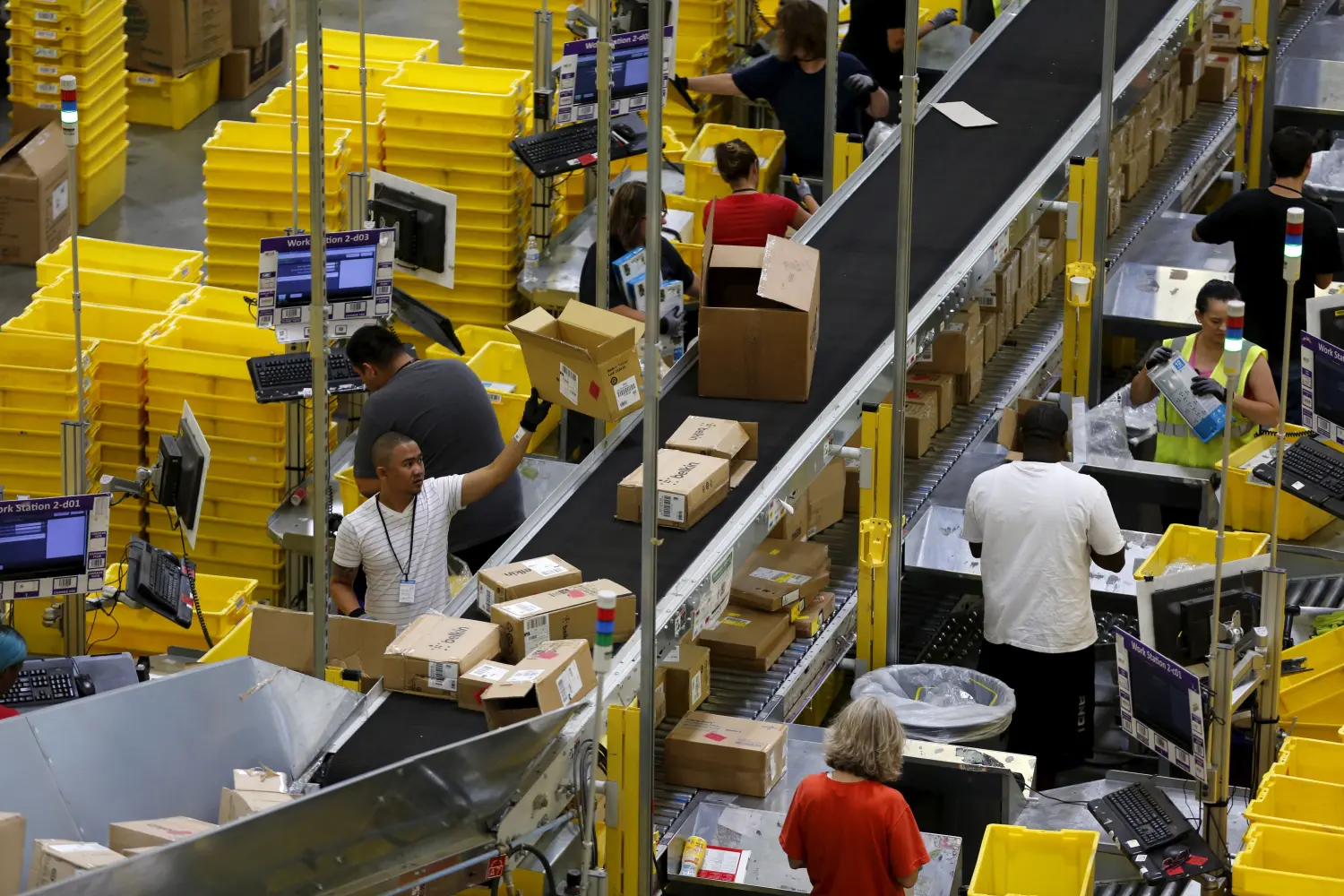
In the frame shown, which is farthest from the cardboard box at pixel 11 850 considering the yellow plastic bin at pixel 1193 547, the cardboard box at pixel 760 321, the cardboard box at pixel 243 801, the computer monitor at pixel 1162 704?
the yellow plastic bin at pixel 1193 547

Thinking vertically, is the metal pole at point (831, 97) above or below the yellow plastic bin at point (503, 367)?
above

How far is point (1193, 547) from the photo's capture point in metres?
7.42

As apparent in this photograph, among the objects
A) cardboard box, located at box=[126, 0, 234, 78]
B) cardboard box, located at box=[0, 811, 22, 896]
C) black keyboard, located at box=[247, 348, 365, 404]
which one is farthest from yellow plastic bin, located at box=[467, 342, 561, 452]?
cardboard box, located at box=[126, 0, 234, 78]

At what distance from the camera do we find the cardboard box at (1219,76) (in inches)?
456

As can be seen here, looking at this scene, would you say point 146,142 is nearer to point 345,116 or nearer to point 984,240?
point 345,116

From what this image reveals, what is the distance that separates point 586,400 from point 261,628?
123cm

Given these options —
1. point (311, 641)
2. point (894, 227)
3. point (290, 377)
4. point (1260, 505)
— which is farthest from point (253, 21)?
point (311, 641)

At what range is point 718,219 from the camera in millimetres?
8305

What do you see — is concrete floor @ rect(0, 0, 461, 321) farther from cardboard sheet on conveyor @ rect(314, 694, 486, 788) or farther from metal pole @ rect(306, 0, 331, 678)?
cardboard sheet on conveyor @ rect(314, 694, 486, 788)

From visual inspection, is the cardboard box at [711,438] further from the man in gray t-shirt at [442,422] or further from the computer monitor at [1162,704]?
the computer monitor at [1162,704]

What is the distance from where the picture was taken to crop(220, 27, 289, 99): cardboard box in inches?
557

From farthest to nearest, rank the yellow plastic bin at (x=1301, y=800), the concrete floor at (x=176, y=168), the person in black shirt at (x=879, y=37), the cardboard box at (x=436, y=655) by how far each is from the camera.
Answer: the concrete floor at (x=176, y=168) → the person in black shirt at (x=879, y=37) → the yellow plastic bin at (x=1301, y=800) → the cardboard box at (x=436, y=655)

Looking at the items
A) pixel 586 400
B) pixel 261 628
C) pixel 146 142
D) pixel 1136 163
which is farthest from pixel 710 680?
pixel 146 142

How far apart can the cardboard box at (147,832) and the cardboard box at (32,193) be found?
733 cm
